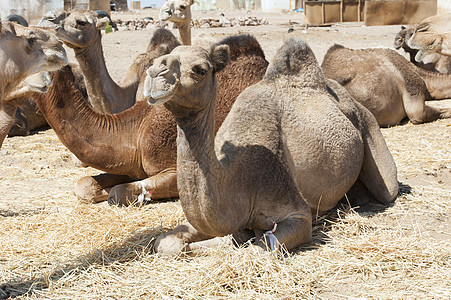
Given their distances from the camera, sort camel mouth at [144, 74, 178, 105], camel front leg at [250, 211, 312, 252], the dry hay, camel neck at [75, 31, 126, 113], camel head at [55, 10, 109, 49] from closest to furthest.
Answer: camel mouth at [144, 74, 178, 105], the dry hay, camel front leg at [250, 211, 312, 252], camel head at [55, 10, 109, 49], camel neck at [75, 31, 126, 113]

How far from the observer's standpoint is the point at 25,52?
3.55 m

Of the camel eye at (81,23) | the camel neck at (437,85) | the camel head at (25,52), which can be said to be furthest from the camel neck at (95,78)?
the camel neck at (437,85)

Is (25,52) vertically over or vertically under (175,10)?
under

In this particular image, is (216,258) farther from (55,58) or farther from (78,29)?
(78,29)

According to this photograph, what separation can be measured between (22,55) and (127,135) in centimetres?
225

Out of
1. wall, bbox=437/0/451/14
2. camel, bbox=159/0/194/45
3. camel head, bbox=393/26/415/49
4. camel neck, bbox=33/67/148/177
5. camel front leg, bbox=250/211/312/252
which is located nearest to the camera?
camel front leg, bbox=250/211/312/252

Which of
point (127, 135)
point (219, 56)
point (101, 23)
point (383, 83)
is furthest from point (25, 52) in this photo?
point (383, 83)

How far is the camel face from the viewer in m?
8.45

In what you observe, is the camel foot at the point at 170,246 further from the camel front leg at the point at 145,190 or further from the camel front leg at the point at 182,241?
the camel front leg at the point at 145,190

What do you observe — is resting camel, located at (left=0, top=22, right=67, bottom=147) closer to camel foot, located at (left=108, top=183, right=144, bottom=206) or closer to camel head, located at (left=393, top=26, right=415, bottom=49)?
camel foot, located at (left=108, top=183, right=144, bottom=206)

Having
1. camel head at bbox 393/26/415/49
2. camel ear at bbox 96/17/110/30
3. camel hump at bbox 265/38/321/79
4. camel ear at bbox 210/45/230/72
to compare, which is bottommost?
camel head at bbox 393/26/415/49

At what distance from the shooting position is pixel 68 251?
169 inches

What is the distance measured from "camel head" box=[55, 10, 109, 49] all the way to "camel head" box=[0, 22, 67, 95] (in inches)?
→ 120

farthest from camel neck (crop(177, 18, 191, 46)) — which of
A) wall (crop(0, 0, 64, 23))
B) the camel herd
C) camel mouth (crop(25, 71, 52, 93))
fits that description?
wall (crop(0, 0, 64, 23))
